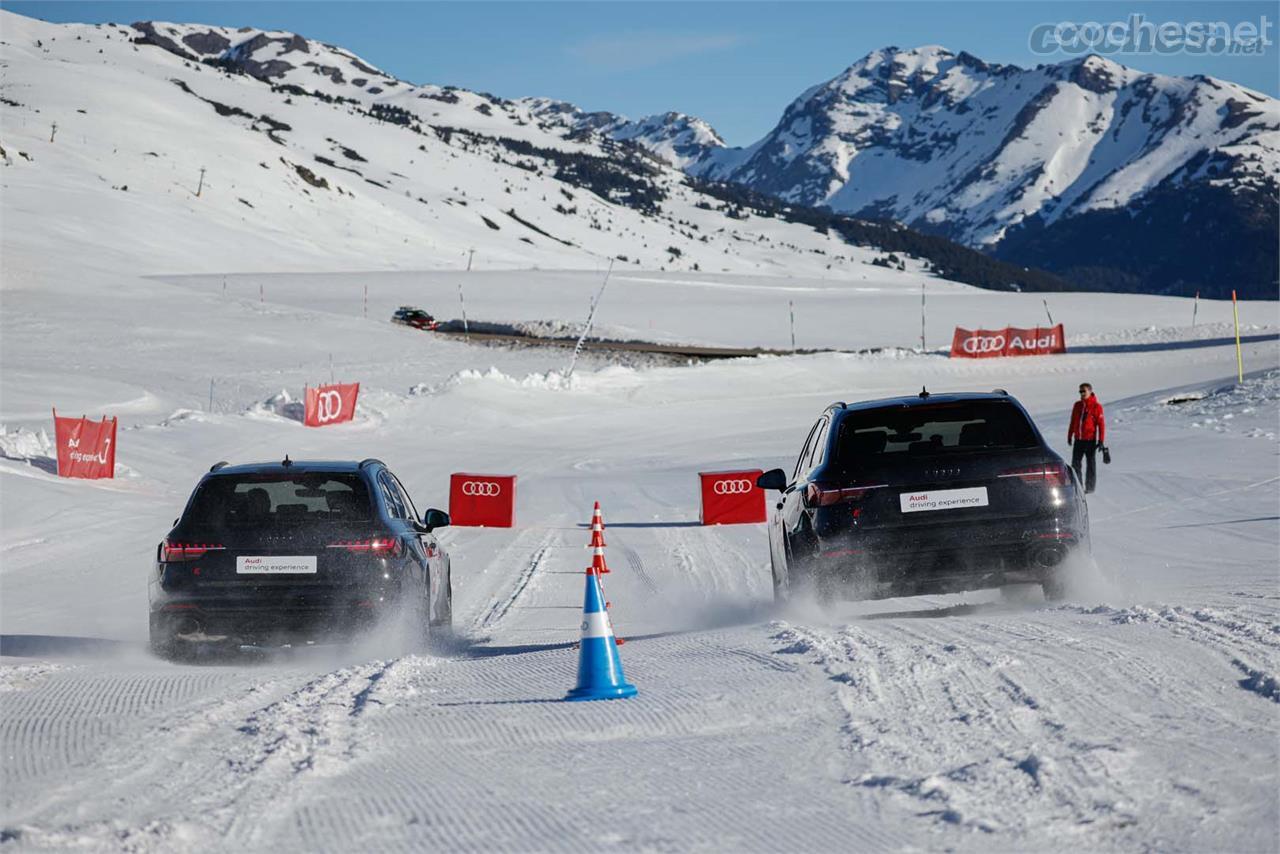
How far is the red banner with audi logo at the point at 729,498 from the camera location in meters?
19.8

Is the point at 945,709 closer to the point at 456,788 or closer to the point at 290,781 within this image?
the point at 456,788

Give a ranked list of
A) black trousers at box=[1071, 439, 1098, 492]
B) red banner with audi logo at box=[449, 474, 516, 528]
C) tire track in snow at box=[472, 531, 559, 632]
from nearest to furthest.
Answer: tire track in snow at box=[472, 531, 559, 632], black trousers at box=[1071, 439, 1098, 492], red banner with audi logo at box=[449, 474, 516, 528]

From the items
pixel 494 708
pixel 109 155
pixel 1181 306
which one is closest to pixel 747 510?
pixel 494 708

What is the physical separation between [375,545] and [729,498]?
11154 mm

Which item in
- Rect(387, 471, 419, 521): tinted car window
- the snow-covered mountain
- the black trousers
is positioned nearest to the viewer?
Rect(387, 471, 419, 521): tinted car window

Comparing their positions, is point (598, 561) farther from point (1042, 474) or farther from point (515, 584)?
point (1042, 474)

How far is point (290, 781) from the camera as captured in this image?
5.28 metres

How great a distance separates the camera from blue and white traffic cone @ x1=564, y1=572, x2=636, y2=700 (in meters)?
7.08

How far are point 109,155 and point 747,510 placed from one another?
111 meters

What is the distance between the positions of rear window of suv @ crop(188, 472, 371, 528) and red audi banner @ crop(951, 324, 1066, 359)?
43.9 meters

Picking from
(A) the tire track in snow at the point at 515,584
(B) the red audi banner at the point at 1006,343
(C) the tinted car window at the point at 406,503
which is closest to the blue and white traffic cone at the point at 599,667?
(C) the tinted car window at the point at 406,503

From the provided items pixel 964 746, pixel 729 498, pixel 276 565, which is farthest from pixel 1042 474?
pixel 729 498

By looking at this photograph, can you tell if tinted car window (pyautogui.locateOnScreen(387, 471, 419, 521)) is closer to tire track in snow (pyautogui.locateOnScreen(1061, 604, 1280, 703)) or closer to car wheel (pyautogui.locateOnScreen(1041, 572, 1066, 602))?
car wheel (pyautogui.locateOnScreen(1041, 572, 1066, 602))

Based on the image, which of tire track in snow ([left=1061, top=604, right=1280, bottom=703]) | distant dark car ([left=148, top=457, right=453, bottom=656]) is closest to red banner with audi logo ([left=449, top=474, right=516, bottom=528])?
distant dark car ([left=148, top=457, right=453, bottom=656])
